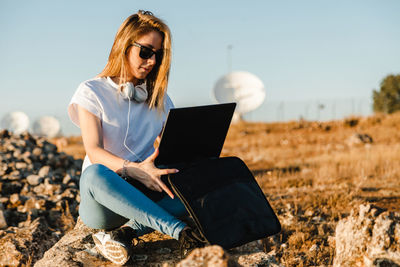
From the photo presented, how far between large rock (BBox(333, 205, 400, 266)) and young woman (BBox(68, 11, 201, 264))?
123 centimetres

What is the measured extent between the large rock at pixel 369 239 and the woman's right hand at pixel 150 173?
1410 mm

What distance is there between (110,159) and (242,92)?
26.6 metres

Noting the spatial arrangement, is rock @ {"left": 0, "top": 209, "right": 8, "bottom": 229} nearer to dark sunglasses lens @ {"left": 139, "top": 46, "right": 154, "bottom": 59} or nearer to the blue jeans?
the blue jeans

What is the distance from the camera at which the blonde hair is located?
323 cm

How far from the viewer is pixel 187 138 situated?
2691 mm

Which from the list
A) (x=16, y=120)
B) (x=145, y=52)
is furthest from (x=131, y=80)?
(x=16, y=120)

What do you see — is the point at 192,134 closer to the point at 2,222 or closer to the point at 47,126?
the point at 2,222

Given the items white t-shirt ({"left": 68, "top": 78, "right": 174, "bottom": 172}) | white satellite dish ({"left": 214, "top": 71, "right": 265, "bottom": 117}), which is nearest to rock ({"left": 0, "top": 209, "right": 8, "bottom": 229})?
white t-shirt ({"left": 68, "top": 78, "right": 174, "bottom": 172})

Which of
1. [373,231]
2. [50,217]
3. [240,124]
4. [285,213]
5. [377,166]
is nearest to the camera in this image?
[373,231]

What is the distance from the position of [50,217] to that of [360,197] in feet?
14.5

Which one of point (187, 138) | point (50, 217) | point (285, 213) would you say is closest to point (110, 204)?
point (187, 138)

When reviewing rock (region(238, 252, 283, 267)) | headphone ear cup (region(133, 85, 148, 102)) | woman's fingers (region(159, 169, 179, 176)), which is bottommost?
rock (region(238, 252, 283, 267))

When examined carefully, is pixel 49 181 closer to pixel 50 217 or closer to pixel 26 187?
pixel 26 187

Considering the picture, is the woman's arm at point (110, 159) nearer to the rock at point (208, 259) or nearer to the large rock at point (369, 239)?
the rock at point (208, 259)
